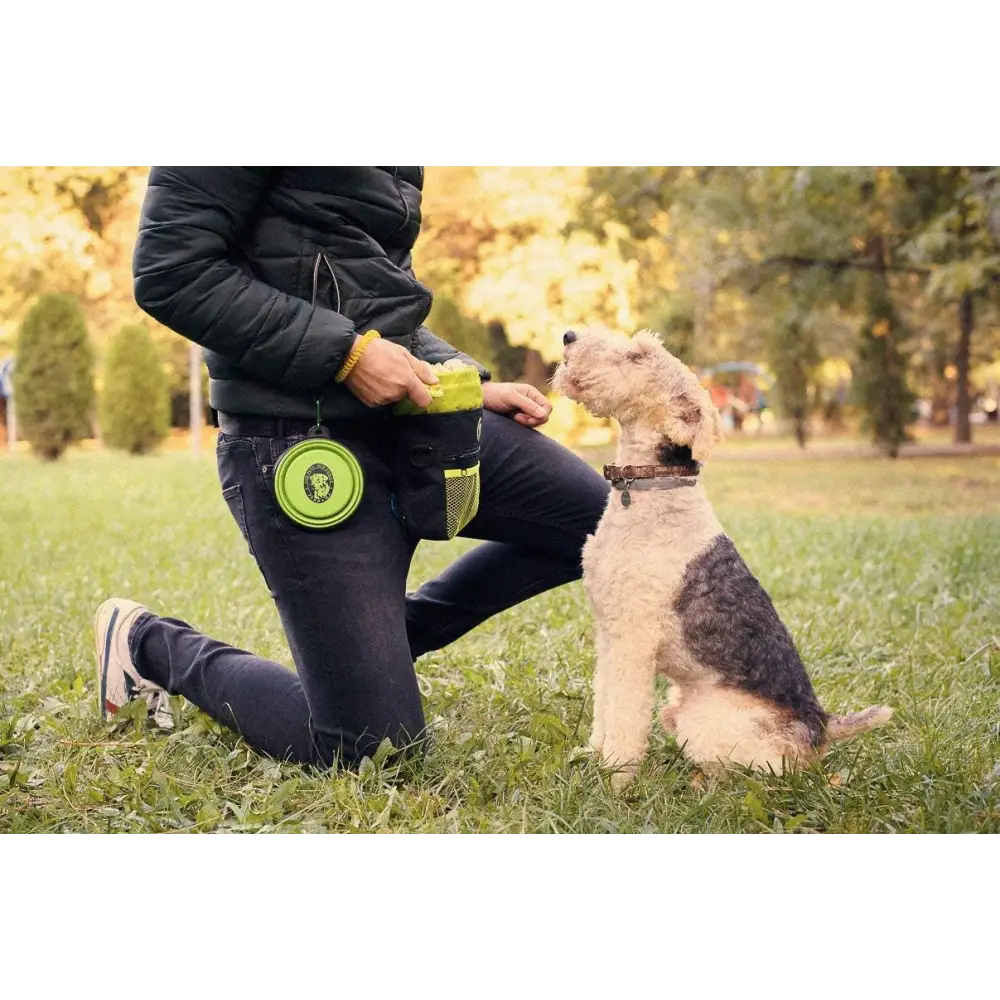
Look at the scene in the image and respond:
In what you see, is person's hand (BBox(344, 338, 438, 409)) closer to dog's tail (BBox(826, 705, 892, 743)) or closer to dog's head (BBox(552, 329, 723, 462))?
dog's head (BBox(552, 329, 723, 462))

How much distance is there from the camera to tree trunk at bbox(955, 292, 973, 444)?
13.5 m

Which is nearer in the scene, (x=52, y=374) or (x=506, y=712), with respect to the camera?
(x=506, y=712)

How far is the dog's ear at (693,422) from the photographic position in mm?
2408

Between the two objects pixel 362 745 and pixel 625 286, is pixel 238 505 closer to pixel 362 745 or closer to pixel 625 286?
pixel 362 745

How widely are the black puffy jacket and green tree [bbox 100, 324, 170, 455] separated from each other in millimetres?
10067

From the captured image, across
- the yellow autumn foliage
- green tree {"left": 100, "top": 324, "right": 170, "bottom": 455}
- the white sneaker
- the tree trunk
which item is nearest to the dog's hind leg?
the white sneaker

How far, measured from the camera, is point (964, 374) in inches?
558

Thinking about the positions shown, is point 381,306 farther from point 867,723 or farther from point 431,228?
point 431,228

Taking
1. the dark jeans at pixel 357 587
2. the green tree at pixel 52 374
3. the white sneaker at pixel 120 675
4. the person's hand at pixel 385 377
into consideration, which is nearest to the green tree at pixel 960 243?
the dark jeans at pixel 357 587

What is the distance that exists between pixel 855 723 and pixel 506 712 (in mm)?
1030

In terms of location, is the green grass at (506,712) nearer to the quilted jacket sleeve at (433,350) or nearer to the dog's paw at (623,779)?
the dog's paw at (623,779)

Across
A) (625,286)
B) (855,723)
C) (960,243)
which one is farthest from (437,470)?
(625,286)
